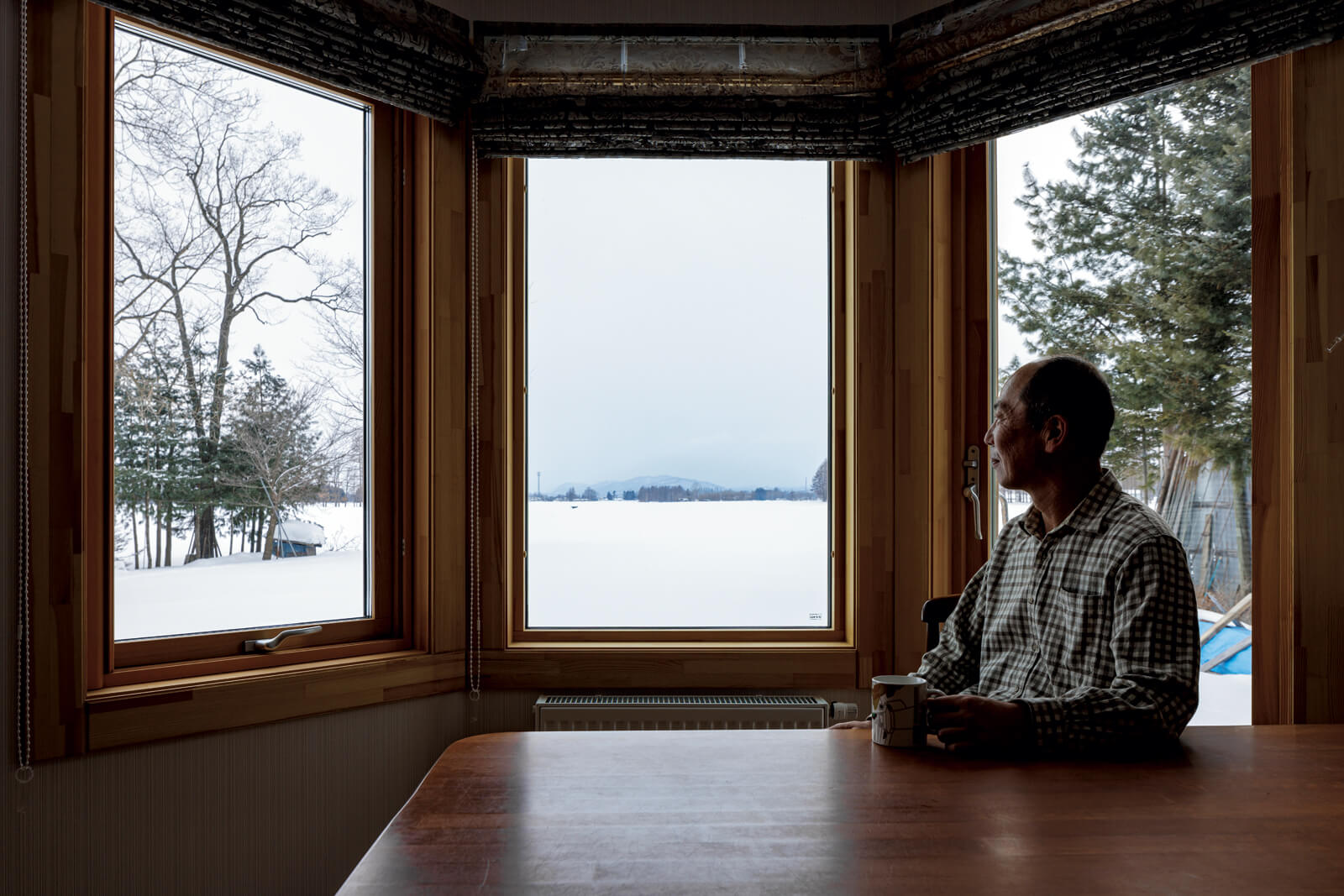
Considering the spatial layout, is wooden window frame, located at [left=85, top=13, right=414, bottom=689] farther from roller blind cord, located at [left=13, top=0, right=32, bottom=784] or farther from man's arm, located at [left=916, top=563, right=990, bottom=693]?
man's arm, located at [left=916, top=563, right=990, bottom=693]

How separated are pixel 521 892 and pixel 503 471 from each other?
5.90 feet

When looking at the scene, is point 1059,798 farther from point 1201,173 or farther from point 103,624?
point 103,624

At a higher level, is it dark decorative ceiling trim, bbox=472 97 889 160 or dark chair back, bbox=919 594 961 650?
dark decorative ceiling trim, bbox=472 97 889 160

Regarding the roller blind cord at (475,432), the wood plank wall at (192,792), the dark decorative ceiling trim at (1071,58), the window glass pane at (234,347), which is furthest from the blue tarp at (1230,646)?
the window glass pane at (234,347)

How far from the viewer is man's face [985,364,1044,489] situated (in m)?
1.65

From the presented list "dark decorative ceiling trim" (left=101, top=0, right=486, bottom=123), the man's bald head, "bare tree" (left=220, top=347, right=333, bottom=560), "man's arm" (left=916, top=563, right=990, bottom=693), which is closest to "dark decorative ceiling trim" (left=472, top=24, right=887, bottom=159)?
"dark decorative ceiling trim" (left=101, top=0, right=486, bottom=123)

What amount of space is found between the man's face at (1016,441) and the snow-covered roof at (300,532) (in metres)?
1.72

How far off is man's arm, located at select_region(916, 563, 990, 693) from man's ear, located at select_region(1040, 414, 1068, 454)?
30 cm

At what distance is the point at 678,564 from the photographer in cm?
269

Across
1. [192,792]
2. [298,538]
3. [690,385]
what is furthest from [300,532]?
[690,385]

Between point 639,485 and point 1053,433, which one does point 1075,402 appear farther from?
point 639,485

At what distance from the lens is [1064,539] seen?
62.3 inches

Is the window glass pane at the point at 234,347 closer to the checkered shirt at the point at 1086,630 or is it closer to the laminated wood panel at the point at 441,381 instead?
the laminated wood panel at the point at 441,381

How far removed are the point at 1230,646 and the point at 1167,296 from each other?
0.88 m
